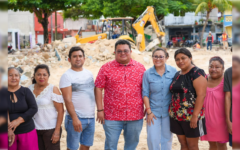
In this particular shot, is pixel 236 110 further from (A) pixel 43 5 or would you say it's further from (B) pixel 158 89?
(A) pixel 43 5

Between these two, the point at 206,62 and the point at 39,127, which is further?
the point at 206,62

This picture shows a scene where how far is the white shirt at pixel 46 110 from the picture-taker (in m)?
2.55

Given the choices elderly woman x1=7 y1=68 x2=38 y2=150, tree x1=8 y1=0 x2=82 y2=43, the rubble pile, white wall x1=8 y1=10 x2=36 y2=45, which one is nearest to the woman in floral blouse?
elderly woman x1=7 y1=68 x2=38 y2=150

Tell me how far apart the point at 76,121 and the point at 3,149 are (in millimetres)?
2299

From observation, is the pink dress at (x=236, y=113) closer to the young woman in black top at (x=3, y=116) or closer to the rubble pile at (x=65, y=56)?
the young woman in black top at (x=3, y=116)

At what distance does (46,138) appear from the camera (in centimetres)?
256

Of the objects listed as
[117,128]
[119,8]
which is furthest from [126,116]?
[119,8]

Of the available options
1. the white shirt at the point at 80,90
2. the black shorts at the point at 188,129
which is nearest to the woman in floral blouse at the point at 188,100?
the black shorts at the point at 188,129

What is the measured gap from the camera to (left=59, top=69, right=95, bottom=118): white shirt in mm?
2705

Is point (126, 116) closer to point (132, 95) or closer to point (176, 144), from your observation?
point (132, 95)

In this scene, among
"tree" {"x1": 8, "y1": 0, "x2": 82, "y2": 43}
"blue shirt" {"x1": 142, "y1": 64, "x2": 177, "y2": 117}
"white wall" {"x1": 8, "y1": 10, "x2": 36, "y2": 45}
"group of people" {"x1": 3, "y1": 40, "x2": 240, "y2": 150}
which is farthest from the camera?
"white wall" {"x1": 8, "y1": 10, "x2": 36, "y2": 45}

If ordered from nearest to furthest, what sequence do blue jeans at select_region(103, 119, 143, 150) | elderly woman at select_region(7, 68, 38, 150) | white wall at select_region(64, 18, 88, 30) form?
elderly woman at select_region(7, 68, 38, 150) < blue jeans at select_region(103, 119, 143, 150) < white wall at select_region(64, 18, 88, 30)

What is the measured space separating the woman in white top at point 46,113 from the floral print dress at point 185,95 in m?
1.28

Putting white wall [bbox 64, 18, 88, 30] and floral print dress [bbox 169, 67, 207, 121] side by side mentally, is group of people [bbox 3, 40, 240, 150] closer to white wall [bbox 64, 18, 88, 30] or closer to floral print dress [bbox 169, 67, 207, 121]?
floral print dress [bbox 169, 67, 207, 121]
